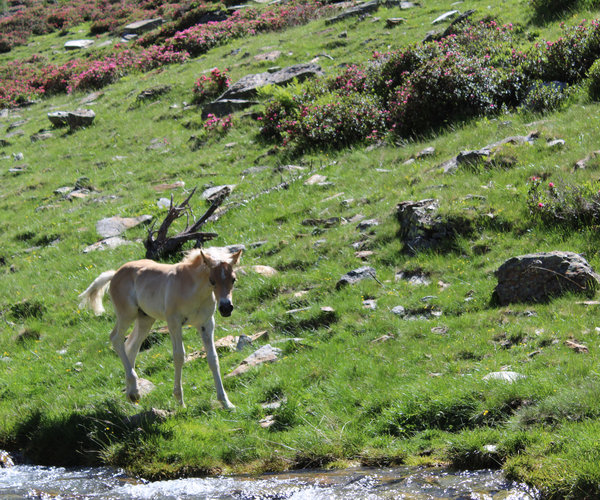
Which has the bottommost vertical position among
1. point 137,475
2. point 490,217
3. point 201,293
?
point 137,475

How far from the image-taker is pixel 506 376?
8422 mm

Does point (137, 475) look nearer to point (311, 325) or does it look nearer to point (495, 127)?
point (311, 325)

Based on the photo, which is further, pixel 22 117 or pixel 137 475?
pixel 22 117

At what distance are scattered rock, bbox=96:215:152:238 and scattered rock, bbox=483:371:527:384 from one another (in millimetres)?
12863

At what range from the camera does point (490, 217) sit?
12938 millimetres

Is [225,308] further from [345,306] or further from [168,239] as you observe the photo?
[168,239]

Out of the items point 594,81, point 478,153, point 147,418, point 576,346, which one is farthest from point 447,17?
point 147,418

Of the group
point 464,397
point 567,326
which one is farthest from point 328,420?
point 567,326

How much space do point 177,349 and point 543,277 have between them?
607cm

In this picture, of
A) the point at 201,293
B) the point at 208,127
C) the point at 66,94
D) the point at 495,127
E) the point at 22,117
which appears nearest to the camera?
the point at 201,293

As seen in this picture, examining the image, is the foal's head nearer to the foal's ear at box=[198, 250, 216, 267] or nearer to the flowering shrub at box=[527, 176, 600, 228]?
the foal's ear at box=[198, 250, 216, 267]

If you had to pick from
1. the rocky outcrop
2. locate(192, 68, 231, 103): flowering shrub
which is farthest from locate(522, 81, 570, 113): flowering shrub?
locate(192, 68, 231, 103): flowering shrub

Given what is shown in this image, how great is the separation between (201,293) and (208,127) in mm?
17611

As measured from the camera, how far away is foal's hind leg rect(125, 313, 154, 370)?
10.6 metres
